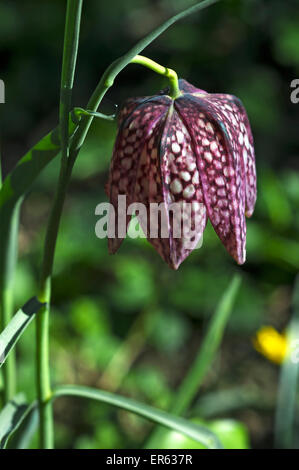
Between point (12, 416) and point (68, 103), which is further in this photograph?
point (12, 416)

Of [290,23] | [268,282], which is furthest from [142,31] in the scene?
[268,282]

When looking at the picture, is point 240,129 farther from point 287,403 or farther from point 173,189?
point 287,403

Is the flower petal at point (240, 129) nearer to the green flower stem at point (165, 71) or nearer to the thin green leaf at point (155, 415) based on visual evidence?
the green flower stem at point (165, 71)

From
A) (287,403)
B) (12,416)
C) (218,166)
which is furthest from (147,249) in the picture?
(218,166)

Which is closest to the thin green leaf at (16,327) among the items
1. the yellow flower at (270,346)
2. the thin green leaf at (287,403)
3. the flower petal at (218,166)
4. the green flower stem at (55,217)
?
the green flower stem at (55,217)

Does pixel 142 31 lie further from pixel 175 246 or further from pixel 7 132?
pixel 175 246

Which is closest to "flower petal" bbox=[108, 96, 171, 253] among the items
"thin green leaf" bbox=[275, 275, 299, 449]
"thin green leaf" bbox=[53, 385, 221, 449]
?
"thin green leaf" bbox=[53, 385, 221, 449]
